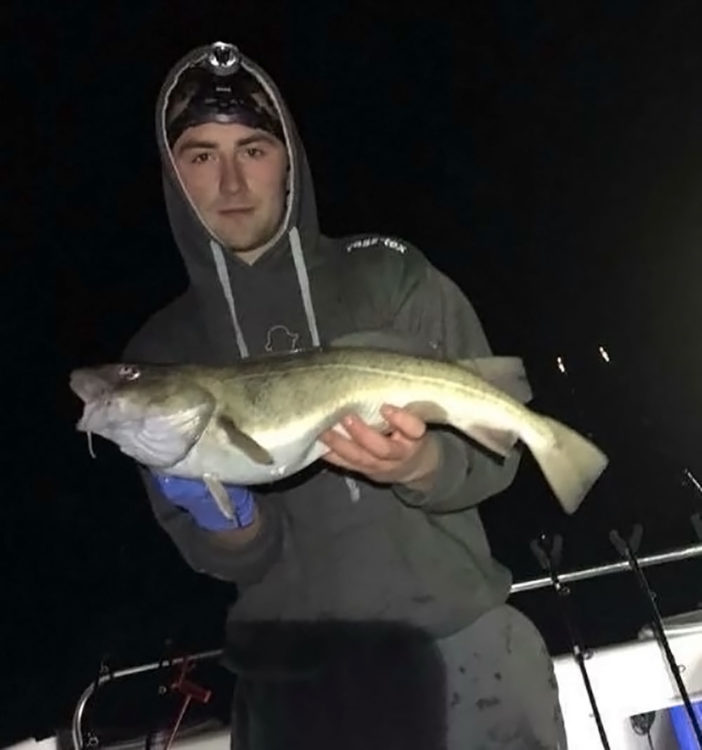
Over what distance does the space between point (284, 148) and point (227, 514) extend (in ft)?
2.92

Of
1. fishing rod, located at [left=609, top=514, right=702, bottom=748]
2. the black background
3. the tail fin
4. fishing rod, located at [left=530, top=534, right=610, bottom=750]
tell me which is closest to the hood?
the tail fin

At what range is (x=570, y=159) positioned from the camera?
7.64m

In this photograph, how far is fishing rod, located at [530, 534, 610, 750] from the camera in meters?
2.61

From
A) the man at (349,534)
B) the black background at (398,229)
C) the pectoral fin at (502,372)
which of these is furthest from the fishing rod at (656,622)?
the black background at (398,229)

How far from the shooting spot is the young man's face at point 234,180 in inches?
94.9

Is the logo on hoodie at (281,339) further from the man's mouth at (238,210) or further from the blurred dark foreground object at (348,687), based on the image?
the blurred dark foreground object at (348,687)

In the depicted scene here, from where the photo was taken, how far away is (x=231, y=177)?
240 cm

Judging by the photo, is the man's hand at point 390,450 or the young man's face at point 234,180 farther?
the young man's face at point 234,180

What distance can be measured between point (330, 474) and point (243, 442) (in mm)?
297

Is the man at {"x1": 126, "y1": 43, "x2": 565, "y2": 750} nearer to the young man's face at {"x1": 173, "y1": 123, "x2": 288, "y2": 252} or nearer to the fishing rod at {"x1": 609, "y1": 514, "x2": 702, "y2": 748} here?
the young man's face at {"x1": 173, "y1": 123, "x2": 288, "y2": 252}

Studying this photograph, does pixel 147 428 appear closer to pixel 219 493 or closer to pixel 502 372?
pixel 219 493

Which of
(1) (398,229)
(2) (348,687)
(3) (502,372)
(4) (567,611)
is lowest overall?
(2) (348,687)

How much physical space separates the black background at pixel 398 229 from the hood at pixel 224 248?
4642mm

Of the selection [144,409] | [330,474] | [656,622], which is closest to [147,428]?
[144,409]
